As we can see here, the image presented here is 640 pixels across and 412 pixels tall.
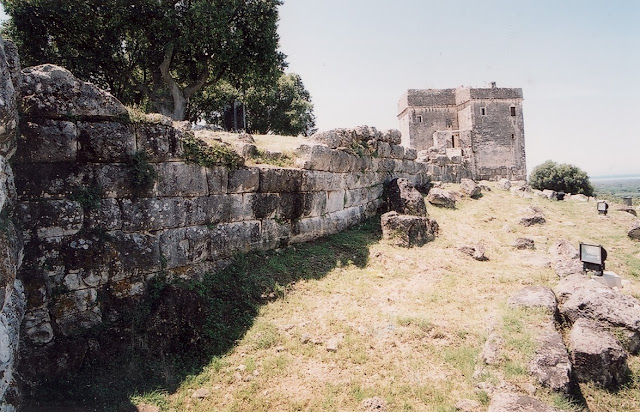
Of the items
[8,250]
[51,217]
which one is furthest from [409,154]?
[8,250]

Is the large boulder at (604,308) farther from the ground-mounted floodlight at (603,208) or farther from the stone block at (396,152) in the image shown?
the ground-mounted floodlight at (603,208)

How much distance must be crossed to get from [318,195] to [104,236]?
220 inches

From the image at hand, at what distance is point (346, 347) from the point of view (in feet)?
20.2

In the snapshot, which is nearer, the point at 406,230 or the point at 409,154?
the point at 406,230

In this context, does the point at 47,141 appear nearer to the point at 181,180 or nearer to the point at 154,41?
the point at 181,180

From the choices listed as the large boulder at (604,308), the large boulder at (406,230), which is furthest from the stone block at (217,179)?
the large boulder at (604,308)

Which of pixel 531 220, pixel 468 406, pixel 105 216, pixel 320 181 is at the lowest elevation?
pixel 468 406

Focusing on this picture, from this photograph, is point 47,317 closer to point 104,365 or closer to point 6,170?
point 104,365

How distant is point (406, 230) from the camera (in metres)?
11.1

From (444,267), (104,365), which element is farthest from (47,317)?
(444,267)

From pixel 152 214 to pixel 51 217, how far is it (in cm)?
153

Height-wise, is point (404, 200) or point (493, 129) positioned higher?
point (493, 129)

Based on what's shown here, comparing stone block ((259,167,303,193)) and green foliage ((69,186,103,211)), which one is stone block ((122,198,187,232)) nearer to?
green foliage ((69,186,103,211))

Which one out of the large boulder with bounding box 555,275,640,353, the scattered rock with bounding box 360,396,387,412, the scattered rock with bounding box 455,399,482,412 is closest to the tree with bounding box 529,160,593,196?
the large boulder with bounding box 555,275,640,353
